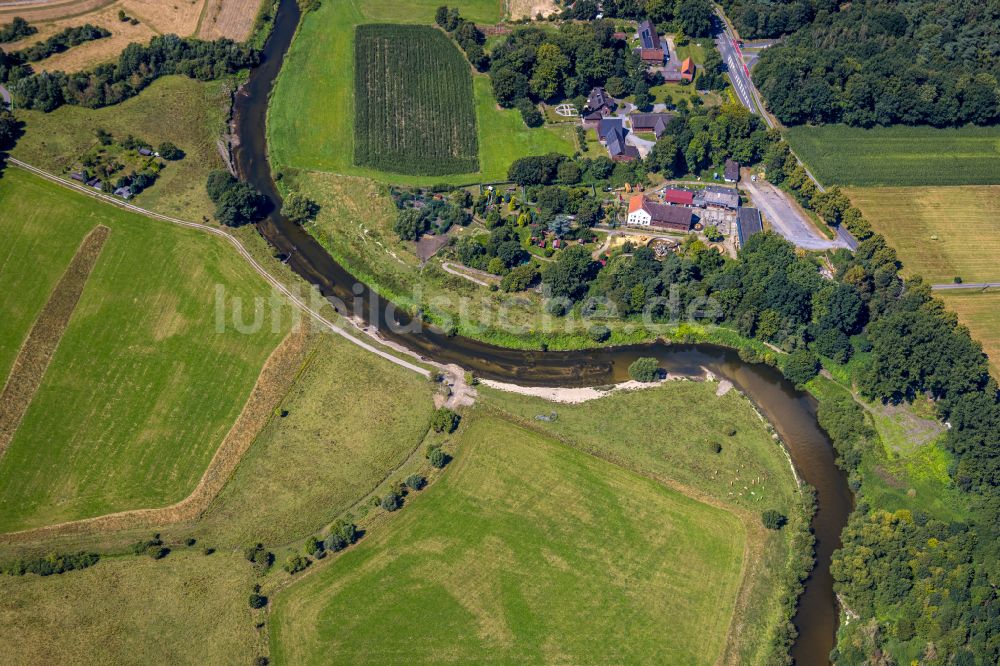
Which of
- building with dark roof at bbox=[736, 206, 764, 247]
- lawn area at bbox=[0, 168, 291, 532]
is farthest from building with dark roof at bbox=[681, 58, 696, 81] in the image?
lawn area at bbox=[0, 168, 291, 532]

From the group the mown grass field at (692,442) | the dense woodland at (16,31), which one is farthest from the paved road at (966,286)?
the dense woodland at (16,31)

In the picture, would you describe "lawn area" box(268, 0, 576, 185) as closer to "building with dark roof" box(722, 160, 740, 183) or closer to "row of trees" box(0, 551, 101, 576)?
"building with dark roof" box(722, 160, 740, 183)

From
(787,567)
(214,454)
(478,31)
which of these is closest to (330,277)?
(214,454)

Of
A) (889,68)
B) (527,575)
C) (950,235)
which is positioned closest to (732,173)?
(950,235)

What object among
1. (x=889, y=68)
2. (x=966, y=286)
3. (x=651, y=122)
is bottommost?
(x=966, y=286)

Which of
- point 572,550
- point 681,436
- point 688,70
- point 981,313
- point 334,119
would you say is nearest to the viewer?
point 572,550

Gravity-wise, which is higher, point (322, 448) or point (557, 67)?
point (557, 67)

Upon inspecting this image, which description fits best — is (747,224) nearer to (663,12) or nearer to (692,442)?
(692,442)
